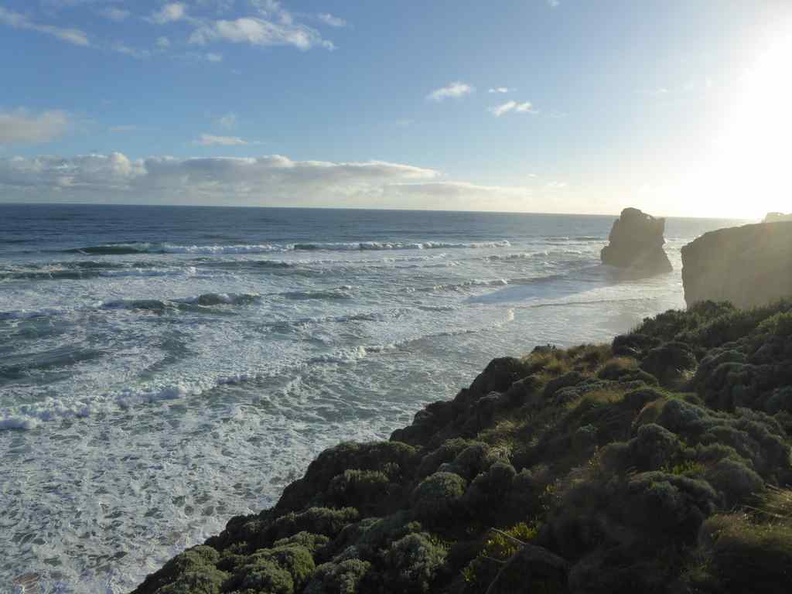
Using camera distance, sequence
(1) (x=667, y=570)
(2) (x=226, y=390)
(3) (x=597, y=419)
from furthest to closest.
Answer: (2) (x=226, y=390) < (3) (x=597, y=419) < (1) (x=667, y=570)

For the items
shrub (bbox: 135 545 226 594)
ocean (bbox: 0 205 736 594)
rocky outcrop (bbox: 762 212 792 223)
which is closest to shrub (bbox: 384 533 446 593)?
shrub (bbox: 135 545 226 594)

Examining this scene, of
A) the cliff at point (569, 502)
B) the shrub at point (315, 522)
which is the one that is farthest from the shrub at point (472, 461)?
the shrub at point (315, 522)

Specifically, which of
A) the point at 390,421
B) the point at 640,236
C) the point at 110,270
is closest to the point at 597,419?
the point at 390,421

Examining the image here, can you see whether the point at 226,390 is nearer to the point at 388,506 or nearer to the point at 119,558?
the point at 119,558

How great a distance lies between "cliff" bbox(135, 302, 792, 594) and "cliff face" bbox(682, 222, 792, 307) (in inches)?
402

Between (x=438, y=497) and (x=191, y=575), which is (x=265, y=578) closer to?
(x=191, y=575)

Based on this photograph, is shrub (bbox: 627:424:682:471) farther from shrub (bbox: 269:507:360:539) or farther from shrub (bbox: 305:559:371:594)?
shrub (bbox: 269:507:360:539)

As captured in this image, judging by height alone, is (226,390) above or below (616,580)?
below

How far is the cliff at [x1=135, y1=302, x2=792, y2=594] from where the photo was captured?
4.04 meters

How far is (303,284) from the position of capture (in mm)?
33906

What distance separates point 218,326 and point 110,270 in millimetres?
18580

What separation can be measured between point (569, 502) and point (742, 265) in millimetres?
18815

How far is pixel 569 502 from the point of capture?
16.5 feet

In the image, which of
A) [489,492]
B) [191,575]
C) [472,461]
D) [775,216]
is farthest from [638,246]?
[191,575]
